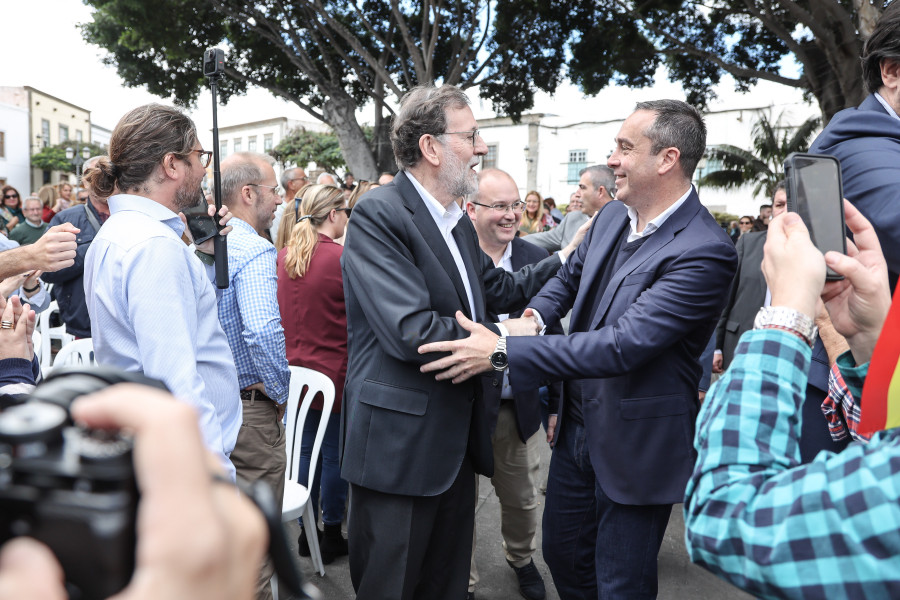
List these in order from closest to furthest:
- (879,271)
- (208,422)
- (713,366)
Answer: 1. (879,271)
2. (208,422)
3. (713,366)

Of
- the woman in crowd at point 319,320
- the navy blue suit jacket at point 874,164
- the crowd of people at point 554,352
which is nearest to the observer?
the crowd of people at point 554,352

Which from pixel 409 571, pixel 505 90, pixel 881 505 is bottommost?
pixel 409 571

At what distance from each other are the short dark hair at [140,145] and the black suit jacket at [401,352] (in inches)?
26.3

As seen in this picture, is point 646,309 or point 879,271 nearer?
point 879,271

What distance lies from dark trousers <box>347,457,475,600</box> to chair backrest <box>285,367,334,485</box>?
1.10 metres

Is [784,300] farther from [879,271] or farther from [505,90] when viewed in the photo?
[505,90]

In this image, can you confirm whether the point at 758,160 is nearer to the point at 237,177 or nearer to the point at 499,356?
the point at 237,177

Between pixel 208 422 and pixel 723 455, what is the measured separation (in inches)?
60.1

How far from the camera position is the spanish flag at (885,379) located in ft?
3.09

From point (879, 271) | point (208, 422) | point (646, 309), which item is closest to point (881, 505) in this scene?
point (879, 271)

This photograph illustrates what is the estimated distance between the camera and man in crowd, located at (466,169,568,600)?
341 centimetres

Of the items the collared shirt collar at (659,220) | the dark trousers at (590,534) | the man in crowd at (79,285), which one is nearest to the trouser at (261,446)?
the dark trousers at (590,534)

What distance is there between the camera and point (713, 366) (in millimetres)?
4910

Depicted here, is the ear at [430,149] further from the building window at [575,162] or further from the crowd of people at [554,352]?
the building window at [575,162]
